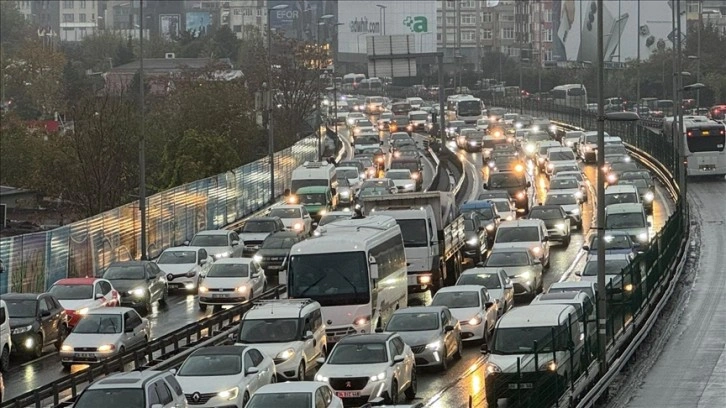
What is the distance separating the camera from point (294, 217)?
57969 millimetres

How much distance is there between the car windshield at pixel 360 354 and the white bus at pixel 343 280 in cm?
567

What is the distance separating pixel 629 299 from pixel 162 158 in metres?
49.3

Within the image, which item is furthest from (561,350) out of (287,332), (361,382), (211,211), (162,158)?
(162,158)

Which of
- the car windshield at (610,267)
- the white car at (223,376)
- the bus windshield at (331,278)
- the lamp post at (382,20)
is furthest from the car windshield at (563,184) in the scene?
the lamp post at (382,20)

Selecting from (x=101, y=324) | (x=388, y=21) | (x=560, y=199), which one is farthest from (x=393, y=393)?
(x=388, y=21)

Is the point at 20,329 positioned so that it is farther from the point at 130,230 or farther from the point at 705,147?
the point at 705,147

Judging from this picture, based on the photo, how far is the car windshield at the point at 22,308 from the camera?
3619 cm

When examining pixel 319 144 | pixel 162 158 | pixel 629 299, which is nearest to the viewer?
pixel 629 299

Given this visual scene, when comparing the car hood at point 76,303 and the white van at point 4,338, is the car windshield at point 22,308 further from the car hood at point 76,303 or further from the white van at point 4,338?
the car hood at point 76,303

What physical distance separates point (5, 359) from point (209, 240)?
1775cm

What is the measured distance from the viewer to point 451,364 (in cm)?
3359

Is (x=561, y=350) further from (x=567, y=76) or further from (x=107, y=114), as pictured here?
(x=567, y=76)

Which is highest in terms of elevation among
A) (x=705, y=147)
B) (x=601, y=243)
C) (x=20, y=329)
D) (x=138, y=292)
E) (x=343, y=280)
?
(x=601, y=243)

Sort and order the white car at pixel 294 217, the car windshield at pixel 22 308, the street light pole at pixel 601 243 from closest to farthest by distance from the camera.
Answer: the street light pole at pixel 601 243, the car windshield at pixel 22 308, the white car at pixel 294 217
